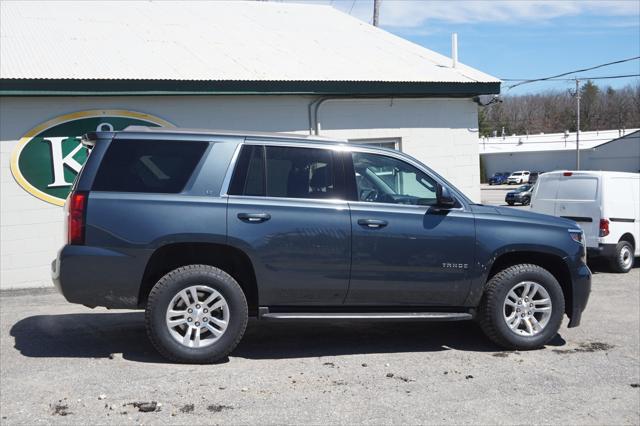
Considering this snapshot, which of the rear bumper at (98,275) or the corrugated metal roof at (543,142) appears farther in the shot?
the corrugated metal roof at (543,142)

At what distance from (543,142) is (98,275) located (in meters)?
76.1

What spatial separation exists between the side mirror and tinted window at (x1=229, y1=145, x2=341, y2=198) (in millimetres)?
960

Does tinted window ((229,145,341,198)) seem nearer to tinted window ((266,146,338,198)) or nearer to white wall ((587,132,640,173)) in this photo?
tinted window ((266,146,338,198))

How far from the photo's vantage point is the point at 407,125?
12555mm

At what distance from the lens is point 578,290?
6.78m

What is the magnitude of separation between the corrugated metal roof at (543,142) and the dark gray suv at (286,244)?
2579 inches

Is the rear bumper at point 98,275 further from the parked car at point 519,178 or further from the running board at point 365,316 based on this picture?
the parked car at point 519,178

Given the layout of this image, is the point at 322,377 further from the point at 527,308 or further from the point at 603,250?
the point at 603,250

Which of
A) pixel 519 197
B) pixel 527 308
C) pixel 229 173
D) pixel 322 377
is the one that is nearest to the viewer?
pixel 322 377

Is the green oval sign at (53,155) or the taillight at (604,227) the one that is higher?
the green oval sign at (53,155)

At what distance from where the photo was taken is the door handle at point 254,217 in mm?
5953

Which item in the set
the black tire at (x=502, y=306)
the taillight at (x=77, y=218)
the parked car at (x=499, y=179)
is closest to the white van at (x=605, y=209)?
the black tire at (x=502, y=306)

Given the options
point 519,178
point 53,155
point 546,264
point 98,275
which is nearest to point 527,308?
point 546,264

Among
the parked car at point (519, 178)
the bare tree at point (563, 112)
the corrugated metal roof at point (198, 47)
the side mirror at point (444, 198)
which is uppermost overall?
the bare tree at point (563, 112)
